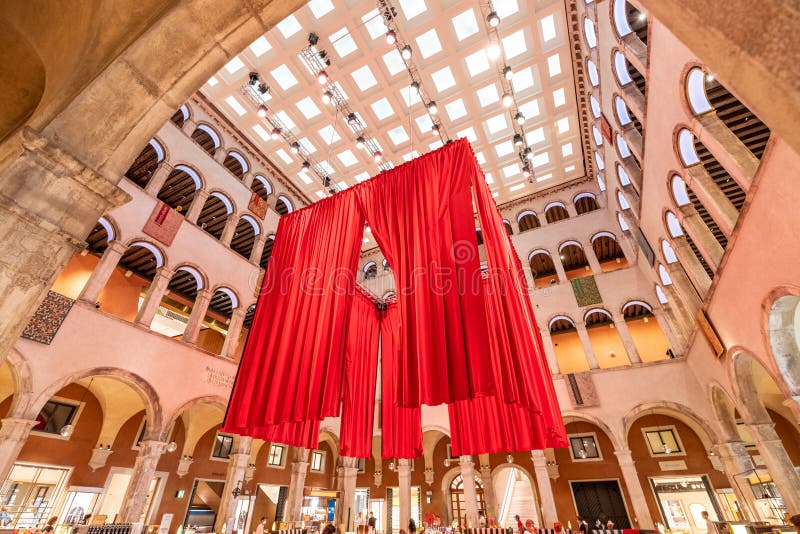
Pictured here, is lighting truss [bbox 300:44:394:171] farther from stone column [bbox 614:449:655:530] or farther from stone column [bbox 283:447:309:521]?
stone column [bbox 614:449:655:530]

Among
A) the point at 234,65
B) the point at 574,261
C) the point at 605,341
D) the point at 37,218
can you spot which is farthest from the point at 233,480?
the point at 574,261

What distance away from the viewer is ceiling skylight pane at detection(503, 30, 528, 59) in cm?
988

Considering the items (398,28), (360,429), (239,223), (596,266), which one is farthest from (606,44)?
(239,223)

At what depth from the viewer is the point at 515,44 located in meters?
10.1

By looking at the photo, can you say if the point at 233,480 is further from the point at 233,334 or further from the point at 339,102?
the point at 339,102

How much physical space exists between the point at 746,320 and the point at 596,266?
7.45 meters

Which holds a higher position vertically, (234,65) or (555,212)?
(234,65)

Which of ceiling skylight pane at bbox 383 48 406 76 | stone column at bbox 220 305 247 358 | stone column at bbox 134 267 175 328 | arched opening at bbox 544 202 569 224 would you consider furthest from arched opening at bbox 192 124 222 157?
arched opening at bbox 544 202 569 224

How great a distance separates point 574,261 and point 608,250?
137 cm

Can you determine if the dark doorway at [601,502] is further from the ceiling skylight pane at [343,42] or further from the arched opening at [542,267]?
the ceiling skylight pane at [343,42]

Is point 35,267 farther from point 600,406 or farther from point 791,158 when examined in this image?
point 600,406

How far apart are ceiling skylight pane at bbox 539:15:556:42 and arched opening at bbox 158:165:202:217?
36.4 ft

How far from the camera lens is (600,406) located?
10711 mm

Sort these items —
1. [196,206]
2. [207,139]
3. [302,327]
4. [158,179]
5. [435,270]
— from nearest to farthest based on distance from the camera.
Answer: [435,270] → [302,327] → [158,179] → [196,206] → [207,139]
